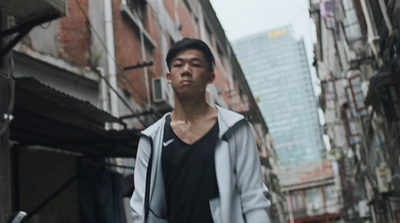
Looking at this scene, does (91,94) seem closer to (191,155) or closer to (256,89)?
(191,155)

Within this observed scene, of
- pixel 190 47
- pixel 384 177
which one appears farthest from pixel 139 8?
pixel 190 47

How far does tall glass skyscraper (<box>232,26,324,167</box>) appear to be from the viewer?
13512cm

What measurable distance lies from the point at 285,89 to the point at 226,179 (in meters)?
148

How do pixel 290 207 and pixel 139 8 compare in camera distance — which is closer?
pixel 139 8

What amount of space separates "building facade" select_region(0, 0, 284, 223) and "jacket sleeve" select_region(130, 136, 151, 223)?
2003 mm

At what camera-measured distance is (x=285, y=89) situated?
486 feet

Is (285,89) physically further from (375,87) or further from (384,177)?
(375,87)

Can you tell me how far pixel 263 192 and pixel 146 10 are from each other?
10.9 meters

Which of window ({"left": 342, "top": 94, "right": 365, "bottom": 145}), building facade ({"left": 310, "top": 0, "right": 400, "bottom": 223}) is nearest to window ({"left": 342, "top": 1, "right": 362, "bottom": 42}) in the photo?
building facade ({"left": 310, "top": 0, "right": 400, "bottom": 223})

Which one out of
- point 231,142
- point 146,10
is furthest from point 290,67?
point 231,142

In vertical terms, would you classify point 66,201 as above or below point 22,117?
below

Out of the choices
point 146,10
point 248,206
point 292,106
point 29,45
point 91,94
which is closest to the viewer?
point 248,206

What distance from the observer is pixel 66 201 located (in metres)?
7.32

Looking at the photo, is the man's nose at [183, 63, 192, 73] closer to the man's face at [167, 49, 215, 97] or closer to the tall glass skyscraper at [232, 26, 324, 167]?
the man's face at [167, 49, 215, 97]
